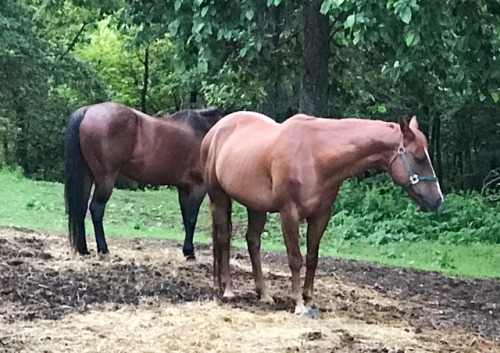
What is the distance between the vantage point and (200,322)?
613 centimetres

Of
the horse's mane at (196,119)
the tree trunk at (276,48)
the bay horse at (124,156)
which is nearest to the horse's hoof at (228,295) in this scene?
the bay horse at (124,156)

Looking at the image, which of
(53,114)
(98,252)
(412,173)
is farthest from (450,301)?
(53,114)

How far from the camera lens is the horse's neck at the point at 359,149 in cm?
661

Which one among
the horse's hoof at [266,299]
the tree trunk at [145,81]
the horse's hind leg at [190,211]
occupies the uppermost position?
the tree trunk at [145,81]

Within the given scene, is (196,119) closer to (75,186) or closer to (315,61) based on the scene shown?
(75,186)

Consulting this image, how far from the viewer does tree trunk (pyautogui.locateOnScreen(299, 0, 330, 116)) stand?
1416cm

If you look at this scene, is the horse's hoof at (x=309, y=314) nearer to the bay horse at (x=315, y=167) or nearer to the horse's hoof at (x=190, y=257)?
the bay horse at (x=315, y=167)

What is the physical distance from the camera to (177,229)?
49.0 ft

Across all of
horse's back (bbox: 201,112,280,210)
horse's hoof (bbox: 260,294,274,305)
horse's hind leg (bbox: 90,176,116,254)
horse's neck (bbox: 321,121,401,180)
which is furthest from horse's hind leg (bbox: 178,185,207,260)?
horse's neck (bbox: 321,121,401,180)

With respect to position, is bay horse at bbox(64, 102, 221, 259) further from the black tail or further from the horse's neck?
the horse's neck

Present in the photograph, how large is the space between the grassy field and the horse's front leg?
4.47 metres

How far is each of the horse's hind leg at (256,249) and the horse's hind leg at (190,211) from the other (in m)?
2.16

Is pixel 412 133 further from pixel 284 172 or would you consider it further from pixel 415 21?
pixel 415 21

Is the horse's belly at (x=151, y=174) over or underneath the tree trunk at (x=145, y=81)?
underneath
